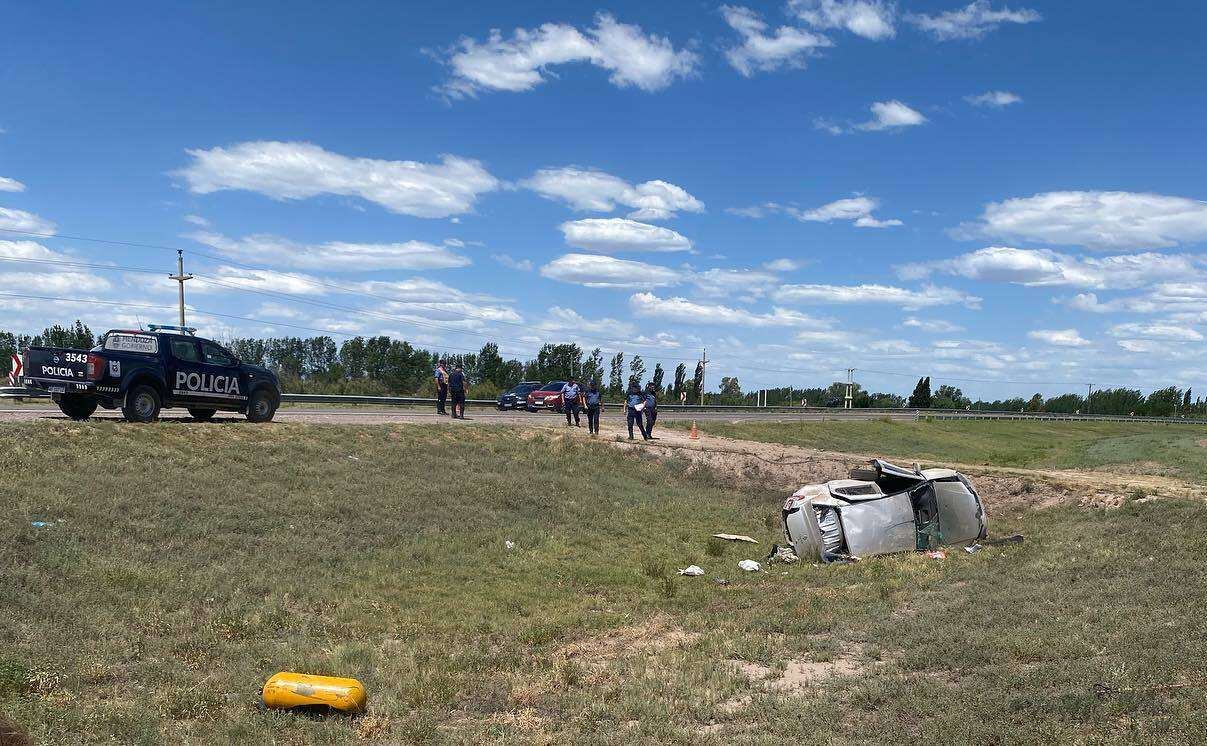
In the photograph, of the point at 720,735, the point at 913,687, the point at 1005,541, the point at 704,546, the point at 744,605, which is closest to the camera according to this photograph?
the point at 720,735

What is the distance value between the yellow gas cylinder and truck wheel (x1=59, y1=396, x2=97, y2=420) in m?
13.9

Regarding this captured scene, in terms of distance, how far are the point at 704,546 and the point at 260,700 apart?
1133 cm

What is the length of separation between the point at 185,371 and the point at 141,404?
1.26 m

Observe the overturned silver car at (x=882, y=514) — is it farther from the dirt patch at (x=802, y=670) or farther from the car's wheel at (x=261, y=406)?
the car's wheel at (x=261, y=406)

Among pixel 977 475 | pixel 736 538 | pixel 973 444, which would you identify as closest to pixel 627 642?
pixel 736 538

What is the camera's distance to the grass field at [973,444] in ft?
119

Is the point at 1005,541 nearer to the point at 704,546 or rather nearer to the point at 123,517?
the point at 704,546

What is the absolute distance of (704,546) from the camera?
18.7 metres

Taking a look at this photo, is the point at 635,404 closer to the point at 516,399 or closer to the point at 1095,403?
the point at 516,399

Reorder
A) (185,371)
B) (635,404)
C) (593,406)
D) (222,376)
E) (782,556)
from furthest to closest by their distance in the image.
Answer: (635,404)
(593,406)
(222,376)
(185,371)
(782,556)

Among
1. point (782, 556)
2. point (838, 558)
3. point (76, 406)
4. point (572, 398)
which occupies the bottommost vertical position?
point (782, 556)

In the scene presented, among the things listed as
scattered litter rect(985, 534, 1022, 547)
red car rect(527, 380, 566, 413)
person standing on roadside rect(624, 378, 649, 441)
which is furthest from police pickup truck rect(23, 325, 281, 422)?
red car rect(527, 380, 566, 413)

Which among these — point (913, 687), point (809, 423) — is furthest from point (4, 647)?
point (809, 423)

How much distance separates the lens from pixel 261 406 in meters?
22.6
